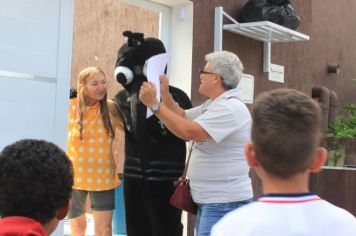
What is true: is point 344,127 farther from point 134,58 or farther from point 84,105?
point 84,105

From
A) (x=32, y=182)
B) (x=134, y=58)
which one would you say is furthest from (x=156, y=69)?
(x=32, y=182)

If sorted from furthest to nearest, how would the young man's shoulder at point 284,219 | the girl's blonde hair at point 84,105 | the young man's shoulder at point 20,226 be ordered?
1. the girl's blonde hair at point 84,105
2. the young man's shoulder at point 20,226
3. the young man's shoulder at point 284,219

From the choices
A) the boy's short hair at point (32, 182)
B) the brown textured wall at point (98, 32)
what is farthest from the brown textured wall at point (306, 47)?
the boy's short hair at point (32, 182)

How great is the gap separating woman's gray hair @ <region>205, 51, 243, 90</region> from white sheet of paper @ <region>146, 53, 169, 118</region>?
35 cm

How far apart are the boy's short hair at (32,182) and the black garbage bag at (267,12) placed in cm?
388

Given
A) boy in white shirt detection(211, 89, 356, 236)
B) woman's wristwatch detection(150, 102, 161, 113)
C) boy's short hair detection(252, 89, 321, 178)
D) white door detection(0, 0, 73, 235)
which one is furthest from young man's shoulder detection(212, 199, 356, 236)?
white door detection(0, 0, 73, 235)

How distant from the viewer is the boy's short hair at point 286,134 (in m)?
1.49

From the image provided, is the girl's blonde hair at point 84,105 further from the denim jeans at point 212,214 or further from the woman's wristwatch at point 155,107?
the denim jeans at point 212,214

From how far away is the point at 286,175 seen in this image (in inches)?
58.9

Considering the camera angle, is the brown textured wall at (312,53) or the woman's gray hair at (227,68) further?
the brown textured wall at (312,53)

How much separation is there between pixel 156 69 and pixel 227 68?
49cm

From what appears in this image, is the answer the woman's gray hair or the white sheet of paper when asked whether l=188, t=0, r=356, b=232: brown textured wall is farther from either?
the woman's gray hair

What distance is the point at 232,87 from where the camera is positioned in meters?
3.29

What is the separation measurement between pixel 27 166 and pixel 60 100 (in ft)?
6.90
